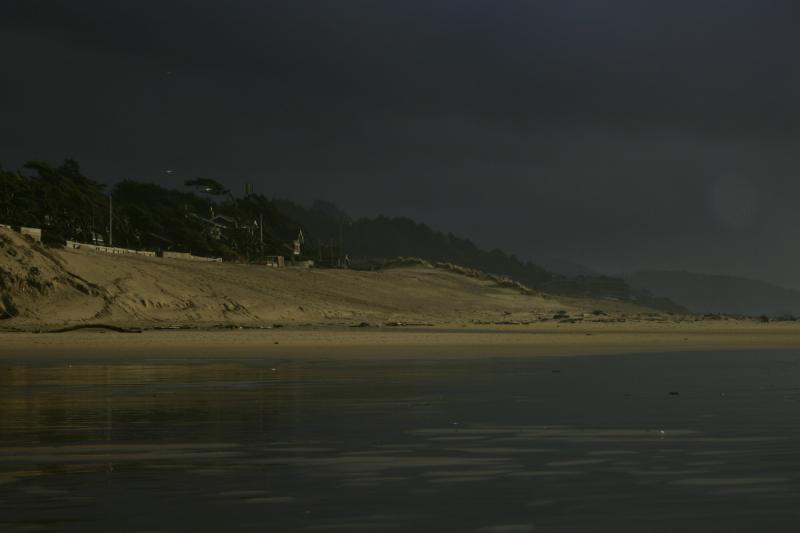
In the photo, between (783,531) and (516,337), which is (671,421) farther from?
(516,337)

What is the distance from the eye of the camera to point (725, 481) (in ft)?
26.5

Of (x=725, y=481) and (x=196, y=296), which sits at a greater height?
(x=196, y=296)

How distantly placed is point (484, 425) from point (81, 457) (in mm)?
4314

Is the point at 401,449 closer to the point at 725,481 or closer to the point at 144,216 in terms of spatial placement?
the point at 725,481

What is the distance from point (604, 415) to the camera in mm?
12945

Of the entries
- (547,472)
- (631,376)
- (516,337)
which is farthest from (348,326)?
(547,472)

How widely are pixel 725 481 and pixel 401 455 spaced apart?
277 centimetres

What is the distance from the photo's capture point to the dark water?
272 inches

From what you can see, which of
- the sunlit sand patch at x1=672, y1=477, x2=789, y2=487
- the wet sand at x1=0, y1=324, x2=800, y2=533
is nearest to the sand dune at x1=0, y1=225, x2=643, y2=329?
the wet sand at x1=0, y1=324, x2=800, y2=533

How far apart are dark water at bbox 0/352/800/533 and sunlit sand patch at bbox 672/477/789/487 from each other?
28 mm

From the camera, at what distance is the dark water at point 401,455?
22.7ft

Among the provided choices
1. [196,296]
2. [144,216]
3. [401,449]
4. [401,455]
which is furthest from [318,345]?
[144,216]

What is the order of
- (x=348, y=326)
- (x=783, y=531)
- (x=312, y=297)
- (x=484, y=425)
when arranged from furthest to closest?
(x=312, y=297) → (x=348, y=326) → (x=484, y=425) → (x=783, y=531)

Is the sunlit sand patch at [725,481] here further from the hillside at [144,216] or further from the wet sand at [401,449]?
the hillside at [144,216]
